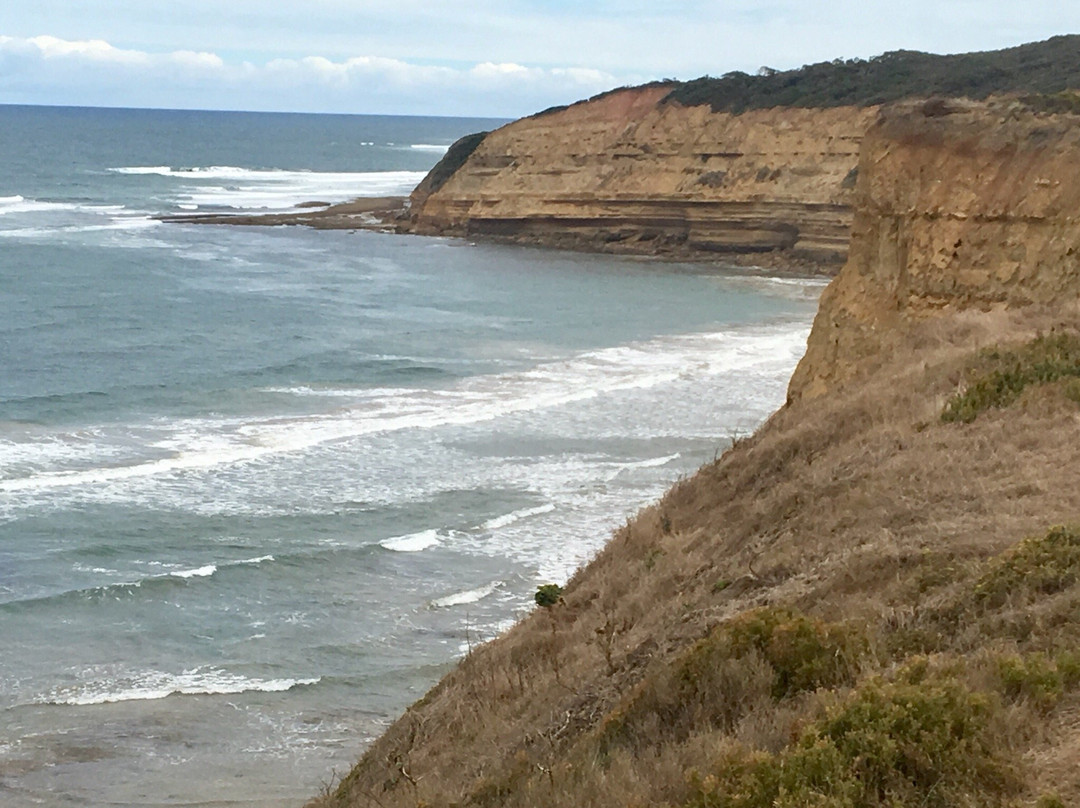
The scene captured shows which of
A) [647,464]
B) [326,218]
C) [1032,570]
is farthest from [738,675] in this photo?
[326,218]

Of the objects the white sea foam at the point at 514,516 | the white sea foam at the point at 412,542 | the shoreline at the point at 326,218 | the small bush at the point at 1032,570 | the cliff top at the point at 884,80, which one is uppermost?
the cliff top at the point at 884,80

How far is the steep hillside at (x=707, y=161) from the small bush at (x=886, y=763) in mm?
45921

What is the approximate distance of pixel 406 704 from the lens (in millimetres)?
12008

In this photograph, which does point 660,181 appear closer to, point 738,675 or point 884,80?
point 884,80

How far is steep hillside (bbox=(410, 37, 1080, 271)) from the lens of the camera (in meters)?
51.6

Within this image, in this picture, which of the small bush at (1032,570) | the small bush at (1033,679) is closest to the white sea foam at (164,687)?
the small bush at (1032,570)

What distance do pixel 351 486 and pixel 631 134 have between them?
41.2m

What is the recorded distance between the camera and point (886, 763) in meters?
4.39

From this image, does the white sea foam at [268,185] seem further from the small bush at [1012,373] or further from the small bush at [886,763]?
the small bush at [886,763]

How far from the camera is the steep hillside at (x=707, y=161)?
51.6m

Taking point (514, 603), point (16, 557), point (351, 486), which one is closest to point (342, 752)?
point (514, 603)

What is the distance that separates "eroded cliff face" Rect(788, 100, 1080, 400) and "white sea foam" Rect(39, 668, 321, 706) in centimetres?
684

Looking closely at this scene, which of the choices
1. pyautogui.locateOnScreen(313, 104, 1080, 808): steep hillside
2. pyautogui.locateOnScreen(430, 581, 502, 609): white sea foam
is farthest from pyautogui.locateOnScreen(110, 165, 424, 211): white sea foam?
pyautogui.locateOnScreen(313, 104, 1080, 808): steep hillside

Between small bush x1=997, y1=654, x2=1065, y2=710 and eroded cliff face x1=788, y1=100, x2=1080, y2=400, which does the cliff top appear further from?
small bush x1=997, y1=654, x2=1065, y2=710
